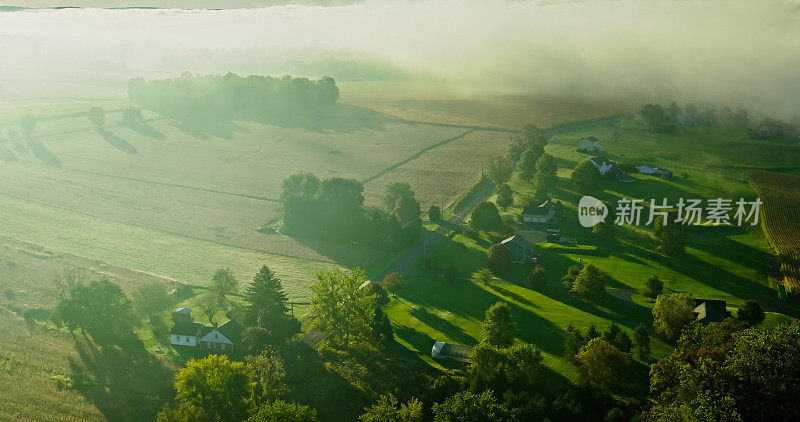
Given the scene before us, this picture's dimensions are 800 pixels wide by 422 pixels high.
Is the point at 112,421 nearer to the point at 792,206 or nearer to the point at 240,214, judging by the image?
the point at 240,214

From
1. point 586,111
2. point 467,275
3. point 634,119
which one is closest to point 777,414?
point 467,275

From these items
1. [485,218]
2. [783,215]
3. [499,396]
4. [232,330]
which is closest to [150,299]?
[232,330]

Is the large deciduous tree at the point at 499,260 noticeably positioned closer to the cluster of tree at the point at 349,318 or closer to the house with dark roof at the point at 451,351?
the house with dark roof at the point at 451,351

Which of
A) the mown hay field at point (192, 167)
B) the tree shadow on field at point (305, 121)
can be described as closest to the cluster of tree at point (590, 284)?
the mown hay field at point (192, 167)

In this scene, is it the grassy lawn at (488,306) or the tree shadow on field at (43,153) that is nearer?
the grassy lawn at (488,306)

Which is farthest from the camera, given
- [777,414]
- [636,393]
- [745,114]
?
[745,114]

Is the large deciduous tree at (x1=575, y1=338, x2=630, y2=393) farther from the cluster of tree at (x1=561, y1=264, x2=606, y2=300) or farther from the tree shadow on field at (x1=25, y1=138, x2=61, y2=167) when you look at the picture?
the tree shadow on field at (x1=25, y1=138, x2=61, y2=167)

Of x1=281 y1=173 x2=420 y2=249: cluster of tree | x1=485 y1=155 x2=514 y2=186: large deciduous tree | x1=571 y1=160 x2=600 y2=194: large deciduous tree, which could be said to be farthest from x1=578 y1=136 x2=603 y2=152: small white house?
x1=281 y1=173 x2=420 y2=249: cluster of tree
